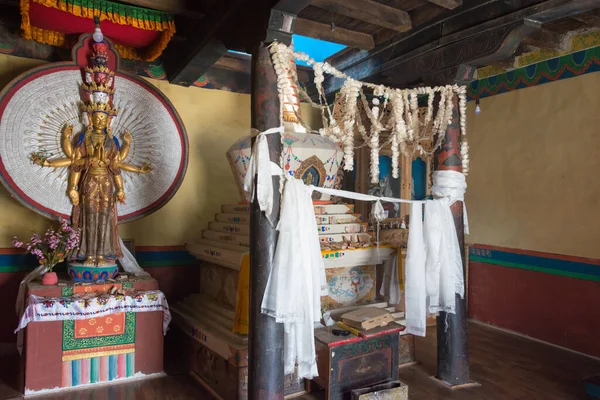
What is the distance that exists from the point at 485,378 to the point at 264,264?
2.09 meters

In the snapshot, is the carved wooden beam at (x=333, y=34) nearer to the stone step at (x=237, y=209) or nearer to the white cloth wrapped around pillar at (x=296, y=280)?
the stone step at (x=237, y=209)

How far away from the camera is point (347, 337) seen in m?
2.87

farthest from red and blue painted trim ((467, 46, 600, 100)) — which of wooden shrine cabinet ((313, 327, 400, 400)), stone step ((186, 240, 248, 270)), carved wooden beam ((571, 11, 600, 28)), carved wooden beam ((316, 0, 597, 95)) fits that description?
stone step ((186, 240, 248, 270))

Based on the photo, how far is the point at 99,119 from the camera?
3.46 metres

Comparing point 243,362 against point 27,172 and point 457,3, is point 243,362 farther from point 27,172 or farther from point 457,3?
point 457,3

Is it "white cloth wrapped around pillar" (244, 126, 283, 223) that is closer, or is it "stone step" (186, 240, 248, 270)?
"white cloth wrapped around pillar" (244, 126, 283, 223)

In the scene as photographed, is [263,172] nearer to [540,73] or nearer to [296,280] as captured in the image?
[296,280]

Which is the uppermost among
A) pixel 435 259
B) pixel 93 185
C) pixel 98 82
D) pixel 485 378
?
pixel 98 82

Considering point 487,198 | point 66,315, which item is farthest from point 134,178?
point 487,198

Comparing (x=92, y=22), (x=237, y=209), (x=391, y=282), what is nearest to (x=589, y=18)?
A: (x=391, y=282)

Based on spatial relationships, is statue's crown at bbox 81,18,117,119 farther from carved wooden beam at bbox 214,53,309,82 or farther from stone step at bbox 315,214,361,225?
stone step at bbox 315,214,361,225

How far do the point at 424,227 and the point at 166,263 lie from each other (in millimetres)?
2451

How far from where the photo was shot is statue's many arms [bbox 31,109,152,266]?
11.2 feet

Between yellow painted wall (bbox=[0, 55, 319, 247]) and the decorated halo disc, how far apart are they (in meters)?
0.28
